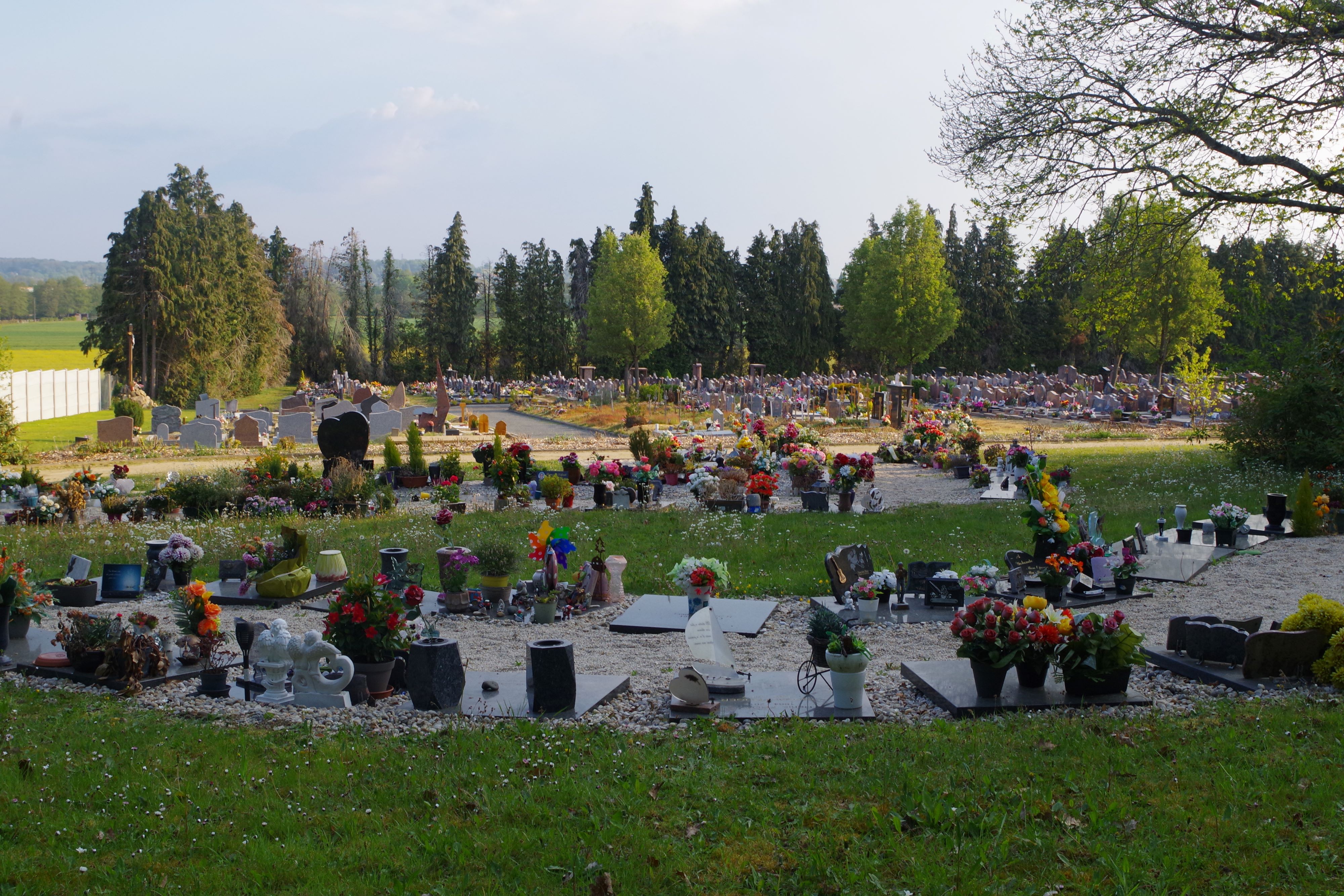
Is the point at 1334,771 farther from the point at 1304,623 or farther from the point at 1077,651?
the point at 1304,623

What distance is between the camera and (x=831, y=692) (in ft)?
23.3

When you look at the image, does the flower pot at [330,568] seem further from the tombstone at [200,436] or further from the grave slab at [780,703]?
the tombstone at [200,436]

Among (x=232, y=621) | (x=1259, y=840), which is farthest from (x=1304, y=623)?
(x=232, y=621)

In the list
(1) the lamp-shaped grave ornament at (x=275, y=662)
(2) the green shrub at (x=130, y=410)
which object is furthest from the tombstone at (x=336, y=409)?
(1) the lamp-shaped grave ornament at (x=275, y=662)

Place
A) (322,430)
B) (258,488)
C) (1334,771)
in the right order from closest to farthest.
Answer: (1334,771)
(258,488)
(322,430)

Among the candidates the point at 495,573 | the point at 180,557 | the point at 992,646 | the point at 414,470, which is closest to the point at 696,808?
the point at 992,646

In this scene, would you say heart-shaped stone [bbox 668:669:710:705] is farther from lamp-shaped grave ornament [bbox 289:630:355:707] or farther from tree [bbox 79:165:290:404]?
tree [bbox 79:165:290:404]

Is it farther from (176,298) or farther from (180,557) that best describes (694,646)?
(176,298)

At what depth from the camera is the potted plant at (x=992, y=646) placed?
6.70 m

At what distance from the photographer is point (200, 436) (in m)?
26.2

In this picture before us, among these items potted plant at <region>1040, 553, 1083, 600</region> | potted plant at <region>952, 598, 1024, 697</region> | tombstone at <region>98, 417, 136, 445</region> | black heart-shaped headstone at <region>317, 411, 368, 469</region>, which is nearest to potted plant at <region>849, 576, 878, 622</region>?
potted plant at <region>1040, 553, 1083, 600</region>

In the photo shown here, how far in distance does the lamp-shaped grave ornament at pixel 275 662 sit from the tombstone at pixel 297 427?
21967 mm

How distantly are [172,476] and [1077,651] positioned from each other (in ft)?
55.7

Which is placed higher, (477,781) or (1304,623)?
(1304,623)
